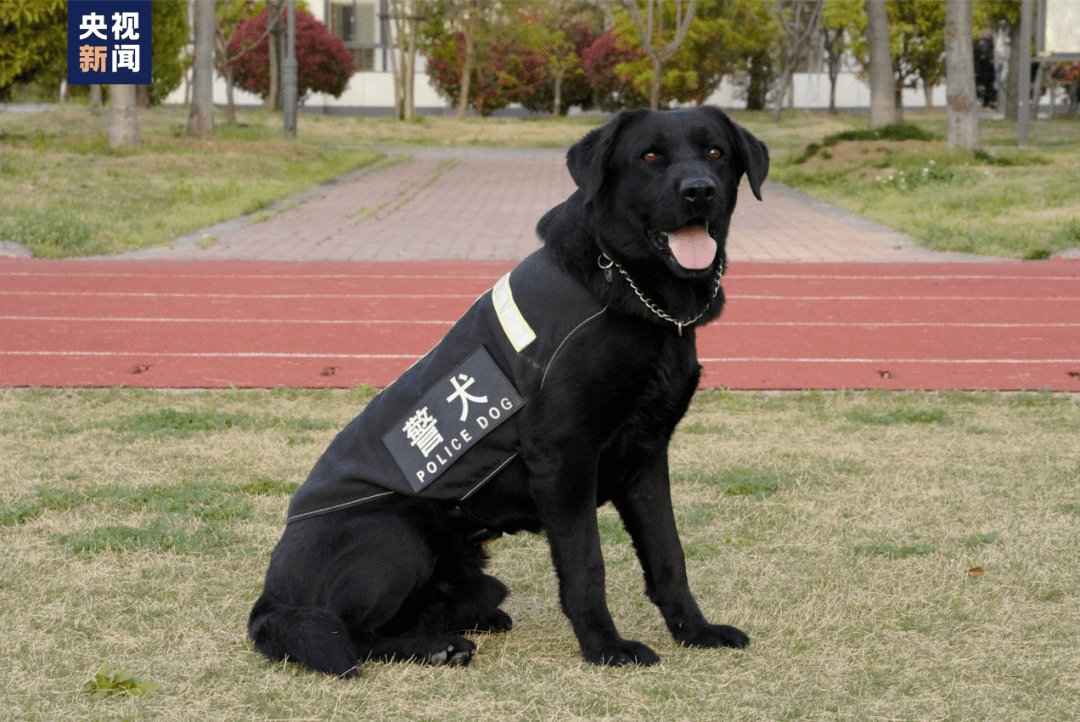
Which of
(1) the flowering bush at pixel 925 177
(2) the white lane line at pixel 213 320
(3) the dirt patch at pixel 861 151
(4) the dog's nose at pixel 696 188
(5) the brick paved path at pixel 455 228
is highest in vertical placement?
(3) the dirt patch at pixel 861 151

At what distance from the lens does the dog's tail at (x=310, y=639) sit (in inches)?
123

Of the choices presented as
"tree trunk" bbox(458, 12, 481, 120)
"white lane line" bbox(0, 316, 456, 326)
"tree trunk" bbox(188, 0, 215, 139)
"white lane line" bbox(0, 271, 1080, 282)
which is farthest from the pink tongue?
"tree trunk" bbox(458, 12, 481, 120)

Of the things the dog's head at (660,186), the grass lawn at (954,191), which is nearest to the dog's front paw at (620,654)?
the dog's head at (660,186)

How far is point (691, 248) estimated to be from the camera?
3.23m

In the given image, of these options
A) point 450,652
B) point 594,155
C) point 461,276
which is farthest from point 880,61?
point 450,652

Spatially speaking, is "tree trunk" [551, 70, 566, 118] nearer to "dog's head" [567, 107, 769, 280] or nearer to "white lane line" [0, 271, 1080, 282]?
"white lane line" [0, 271, 1080, 282]

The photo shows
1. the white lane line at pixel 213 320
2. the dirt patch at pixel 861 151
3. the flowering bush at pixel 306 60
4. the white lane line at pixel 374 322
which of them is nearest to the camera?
the white lane line at pixel 374 322

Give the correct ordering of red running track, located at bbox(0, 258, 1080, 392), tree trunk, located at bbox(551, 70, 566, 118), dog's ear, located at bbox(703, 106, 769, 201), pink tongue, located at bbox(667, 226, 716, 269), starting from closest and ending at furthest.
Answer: pink tongue, located at bbox(667, 226, 716, 269) < dog's ear, located at bbox(703, 106, 769, 201) < red running track, located at bbox(0, 258, 1080, 392) < tree trunk, located at bbox(551, 70, 566, 118)

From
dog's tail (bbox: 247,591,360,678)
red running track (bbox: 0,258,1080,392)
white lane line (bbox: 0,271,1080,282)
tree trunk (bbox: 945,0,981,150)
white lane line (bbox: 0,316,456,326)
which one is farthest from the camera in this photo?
tree trunk (bbox: 945,0,981,150)

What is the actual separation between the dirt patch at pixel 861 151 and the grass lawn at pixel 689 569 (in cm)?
1422

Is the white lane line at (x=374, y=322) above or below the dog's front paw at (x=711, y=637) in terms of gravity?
above

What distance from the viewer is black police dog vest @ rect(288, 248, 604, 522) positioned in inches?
129

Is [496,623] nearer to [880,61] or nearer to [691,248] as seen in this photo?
[691,248]

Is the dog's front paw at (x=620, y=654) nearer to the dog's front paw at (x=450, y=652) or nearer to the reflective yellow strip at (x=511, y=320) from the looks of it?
the dog's front paw at (x=450, y=652)
